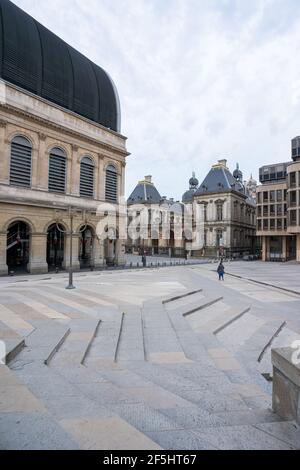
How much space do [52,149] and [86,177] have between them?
5.05 m

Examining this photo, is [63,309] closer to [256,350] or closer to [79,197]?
[256,350]

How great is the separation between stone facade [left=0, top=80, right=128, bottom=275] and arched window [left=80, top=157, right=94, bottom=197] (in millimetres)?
482

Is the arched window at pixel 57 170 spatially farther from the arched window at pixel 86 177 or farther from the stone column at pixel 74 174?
the arched window at pixel 86 177

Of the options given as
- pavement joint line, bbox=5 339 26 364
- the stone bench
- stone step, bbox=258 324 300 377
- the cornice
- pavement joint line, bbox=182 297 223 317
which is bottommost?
stone step, bbox=258 324 300 377

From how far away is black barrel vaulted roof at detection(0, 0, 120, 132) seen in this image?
2602 cm

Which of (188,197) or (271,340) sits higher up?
(188,197)

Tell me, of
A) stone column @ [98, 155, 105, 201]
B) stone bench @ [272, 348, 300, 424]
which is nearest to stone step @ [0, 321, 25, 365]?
stone bench @ [272, 348, 300, 424]

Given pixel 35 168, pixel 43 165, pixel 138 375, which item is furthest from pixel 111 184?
pixel 138 375

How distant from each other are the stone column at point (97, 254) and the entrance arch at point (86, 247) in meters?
0.31

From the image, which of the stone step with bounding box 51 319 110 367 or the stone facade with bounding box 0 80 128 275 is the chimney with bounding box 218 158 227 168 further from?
the stone step with bounding box 51 319 110 367

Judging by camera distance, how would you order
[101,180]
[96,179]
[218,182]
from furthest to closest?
[218,182], [101,180], [96,179]

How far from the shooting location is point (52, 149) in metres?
29.2

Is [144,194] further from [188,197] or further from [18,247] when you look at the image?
[18,247]

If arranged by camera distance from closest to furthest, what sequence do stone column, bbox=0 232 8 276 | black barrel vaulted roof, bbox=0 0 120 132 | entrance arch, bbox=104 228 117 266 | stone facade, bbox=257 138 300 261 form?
stone column, bbox=0 232 8 276 < black barrel vaulted roof, bbox=0 0 120 132 < entrance arch, bbox=104 228 117 266 < stone facade, bbox=257 138 300 261
